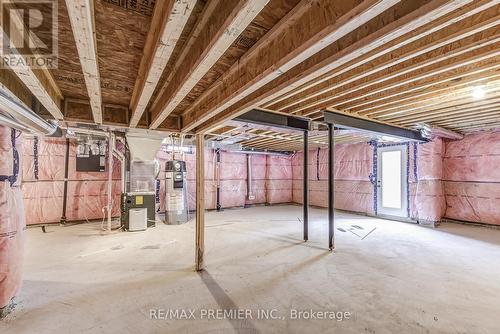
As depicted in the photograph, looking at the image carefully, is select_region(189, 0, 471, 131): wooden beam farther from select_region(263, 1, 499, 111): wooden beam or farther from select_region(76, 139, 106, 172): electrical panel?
select_region(76, 139, 106, 172): electrical panel

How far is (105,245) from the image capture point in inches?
155

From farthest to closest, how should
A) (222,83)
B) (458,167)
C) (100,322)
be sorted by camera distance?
1. (458,167)
2. (222,83)
3. (100,322)

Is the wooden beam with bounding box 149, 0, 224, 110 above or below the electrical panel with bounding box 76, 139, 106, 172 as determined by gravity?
above

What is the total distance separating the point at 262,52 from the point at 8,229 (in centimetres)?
248

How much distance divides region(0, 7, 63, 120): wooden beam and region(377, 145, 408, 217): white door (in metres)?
6.93

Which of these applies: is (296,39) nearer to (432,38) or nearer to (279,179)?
(432,38)

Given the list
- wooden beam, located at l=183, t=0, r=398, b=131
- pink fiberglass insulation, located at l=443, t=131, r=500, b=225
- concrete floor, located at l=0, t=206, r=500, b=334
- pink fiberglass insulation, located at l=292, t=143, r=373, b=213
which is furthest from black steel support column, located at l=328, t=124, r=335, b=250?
pink fiberglass insulation, located at l=443, t=131, r=500, b=225

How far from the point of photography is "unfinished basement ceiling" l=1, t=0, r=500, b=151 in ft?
3.63

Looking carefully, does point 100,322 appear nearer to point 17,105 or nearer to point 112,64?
point 17,105

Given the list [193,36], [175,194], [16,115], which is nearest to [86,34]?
[193,36]

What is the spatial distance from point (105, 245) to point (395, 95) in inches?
192

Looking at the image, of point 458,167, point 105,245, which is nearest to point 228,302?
point 105,245

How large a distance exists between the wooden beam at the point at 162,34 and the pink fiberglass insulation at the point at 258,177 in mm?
6725

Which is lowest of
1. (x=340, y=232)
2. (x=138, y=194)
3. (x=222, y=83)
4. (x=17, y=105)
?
(x=340, y=232)
